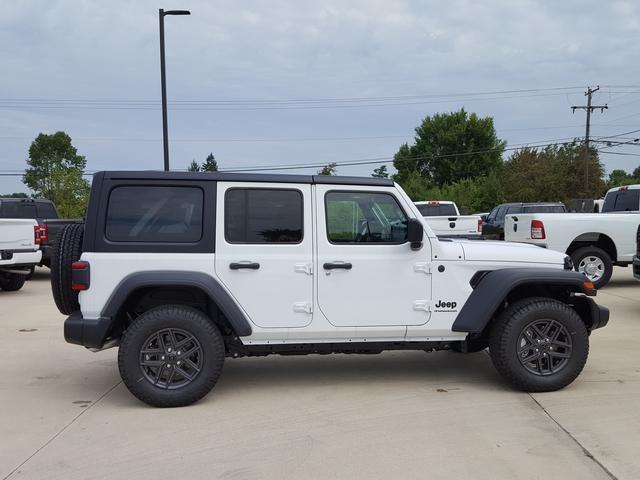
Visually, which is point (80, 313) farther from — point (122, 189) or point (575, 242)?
point (575, 242)

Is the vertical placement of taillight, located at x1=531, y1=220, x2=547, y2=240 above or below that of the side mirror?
below

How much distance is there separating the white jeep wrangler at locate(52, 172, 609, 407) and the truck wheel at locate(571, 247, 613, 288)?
667cm

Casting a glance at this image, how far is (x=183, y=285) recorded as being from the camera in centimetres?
486

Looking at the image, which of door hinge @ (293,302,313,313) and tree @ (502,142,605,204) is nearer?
door hinge @ (293,302,313,313)

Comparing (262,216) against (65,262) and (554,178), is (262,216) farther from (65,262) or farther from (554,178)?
(554,178)

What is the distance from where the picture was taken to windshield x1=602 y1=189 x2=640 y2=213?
13000 mm

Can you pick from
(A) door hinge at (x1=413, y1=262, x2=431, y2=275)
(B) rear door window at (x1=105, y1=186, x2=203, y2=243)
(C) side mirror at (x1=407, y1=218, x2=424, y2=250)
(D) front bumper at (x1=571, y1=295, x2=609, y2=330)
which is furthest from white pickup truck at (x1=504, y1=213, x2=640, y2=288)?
(B) rear door window at (x1=105, y1=186, x2=203, y2=243)

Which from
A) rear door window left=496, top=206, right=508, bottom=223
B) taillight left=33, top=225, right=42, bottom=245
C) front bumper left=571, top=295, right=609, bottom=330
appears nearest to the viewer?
front bumper left=571, top=295, right=609, bottom=330

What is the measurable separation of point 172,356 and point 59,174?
33262 millimetres

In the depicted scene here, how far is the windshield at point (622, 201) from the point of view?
1300cm

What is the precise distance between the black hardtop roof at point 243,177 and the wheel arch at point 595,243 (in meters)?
7.52

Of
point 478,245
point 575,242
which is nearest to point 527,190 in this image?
point 575,242

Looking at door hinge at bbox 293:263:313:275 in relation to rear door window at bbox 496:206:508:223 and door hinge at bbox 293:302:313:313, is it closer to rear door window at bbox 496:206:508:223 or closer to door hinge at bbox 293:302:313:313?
door hinge at bbox 293:302:313:313

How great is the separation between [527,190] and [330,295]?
42860 millimetres
